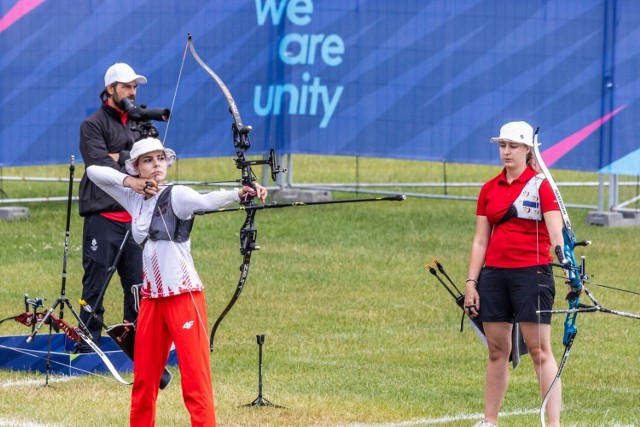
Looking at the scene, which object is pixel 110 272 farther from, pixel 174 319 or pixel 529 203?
pixel 529 203

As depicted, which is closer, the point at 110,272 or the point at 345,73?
the point at 110,272

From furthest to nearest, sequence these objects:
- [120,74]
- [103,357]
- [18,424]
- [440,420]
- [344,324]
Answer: [344,324], [120,74], [103,357], [440,420], [18,424]

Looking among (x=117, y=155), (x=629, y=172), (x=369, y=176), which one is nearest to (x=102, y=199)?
(x=117, y=155)

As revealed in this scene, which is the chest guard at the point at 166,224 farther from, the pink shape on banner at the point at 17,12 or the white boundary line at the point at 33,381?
the pink shape on banner at the point at 17,12

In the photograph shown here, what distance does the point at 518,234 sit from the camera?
8266 millimetres

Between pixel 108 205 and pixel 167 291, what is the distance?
2.79 m

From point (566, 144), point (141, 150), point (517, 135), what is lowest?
point (141, 150)

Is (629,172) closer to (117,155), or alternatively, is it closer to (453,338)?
(453,338)

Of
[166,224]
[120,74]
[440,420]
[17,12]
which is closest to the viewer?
[166,224]

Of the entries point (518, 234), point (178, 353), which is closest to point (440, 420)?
point (518, 234)

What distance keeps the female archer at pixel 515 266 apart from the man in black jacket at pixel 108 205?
2.90m

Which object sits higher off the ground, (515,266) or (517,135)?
(517,135)

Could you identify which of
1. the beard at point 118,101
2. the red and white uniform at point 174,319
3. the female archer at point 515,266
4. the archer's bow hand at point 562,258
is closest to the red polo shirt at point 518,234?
the female archer at point 515,266

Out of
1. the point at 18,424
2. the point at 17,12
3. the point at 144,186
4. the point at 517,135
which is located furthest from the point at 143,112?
the point at 17,12
